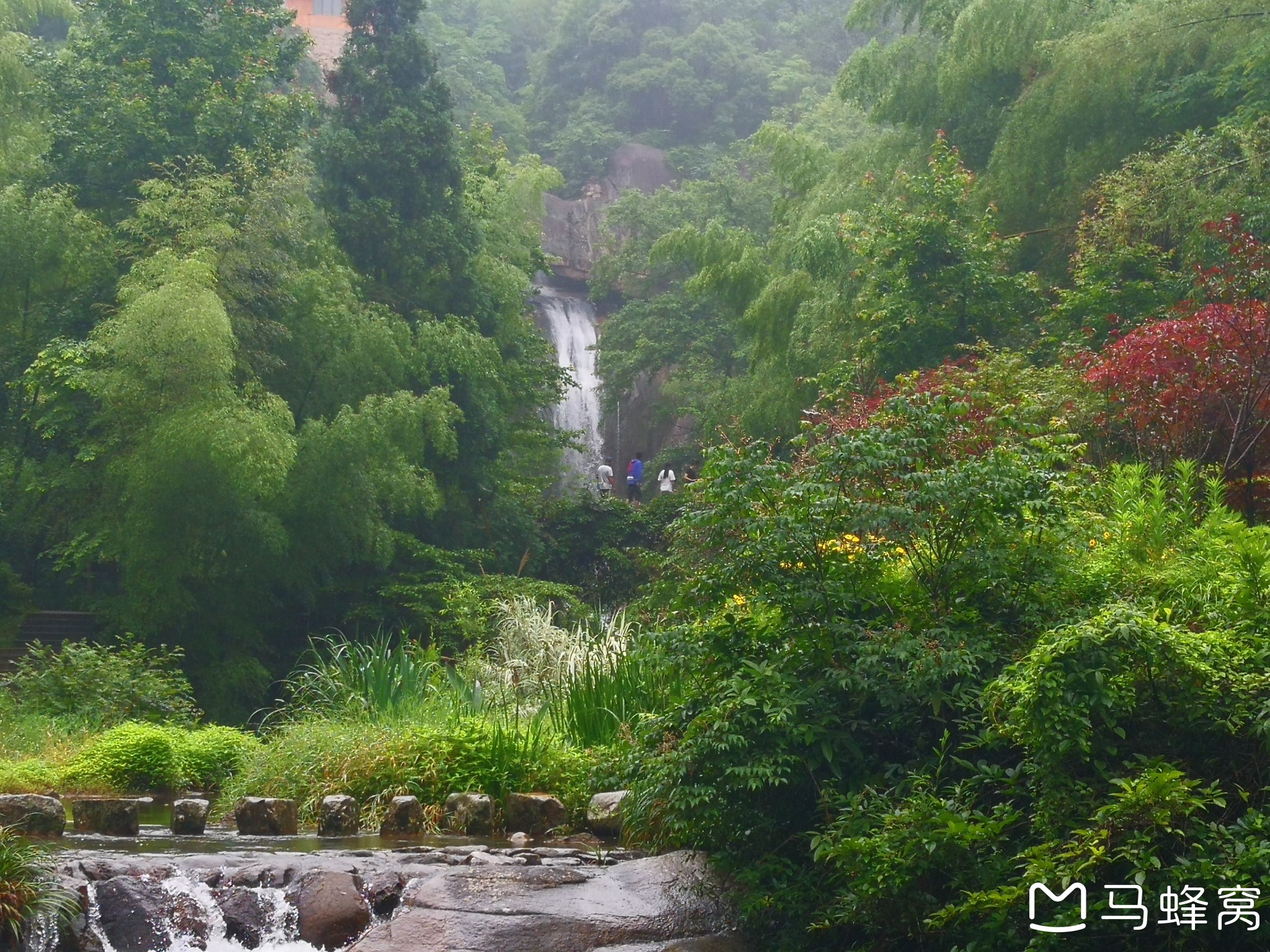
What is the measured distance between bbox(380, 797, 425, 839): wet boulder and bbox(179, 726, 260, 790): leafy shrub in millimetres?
2367

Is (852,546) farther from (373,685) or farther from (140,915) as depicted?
(373,685)

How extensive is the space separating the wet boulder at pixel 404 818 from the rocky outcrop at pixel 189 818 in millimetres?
1086

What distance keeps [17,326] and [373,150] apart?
5.64m

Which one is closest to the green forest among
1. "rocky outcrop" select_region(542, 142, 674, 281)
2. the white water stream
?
the white water stream

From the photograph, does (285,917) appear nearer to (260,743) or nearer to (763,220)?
(260,743)

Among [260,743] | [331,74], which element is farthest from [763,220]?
[260,743]

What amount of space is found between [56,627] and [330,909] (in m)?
12.0

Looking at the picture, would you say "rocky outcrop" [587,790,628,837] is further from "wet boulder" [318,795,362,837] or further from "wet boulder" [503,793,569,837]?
"wet boulder" [318,795,362,837]

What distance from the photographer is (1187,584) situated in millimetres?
5992

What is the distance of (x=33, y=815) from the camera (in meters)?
7.52

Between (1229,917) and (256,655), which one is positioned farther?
(256,655)

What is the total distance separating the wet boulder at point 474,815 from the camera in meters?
7.88

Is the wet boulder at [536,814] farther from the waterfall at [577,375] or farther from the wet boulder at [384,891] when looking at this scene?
the waterfall at [577,375]

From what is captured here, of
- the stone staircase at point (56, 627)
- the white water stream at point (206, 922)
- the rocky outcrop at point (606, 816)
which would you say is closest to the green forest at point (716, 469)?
the rocky outcrop at point (606, 816)
